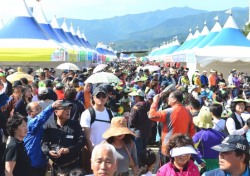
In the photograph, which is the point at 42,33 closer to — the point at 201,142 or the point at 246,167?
the point at 201,142

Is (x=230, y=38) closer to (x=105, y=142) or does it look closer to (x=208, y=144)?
(x=208, y=144)

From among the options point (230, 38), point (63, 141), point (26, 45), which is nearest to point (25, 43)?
point (26, 45)

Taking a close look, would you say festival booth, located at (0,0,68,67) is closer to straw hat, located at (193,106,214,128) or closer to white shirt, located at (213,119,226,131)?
white shirt, located at (213,119,226,131)

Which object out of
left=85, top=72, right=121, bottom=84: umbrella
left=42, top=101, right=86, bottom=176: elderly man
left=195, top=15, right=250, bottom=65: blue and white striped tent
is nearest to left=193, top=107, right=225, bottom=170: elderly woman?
left=42, top=101, right=86, bottom=176: elderly man

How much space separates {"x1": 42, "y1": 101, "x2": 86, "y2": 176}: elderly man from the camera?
446 centimetres

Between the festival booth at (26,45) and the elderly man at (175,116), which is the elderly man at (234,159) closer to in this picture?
the elderly man at (175,116)

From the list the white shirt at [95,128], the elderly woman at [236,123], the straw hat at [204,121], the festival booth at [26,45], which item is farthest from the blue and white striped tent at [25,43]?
the straw hat at [204,121]

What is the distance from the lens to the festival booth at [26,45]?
1750 cm

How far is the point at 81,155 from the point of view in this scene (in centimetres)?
489

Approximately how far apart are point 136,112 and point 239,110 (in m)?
1.61

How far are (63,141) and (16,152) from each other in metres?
0.66

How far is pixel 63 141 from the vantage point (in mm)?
4469

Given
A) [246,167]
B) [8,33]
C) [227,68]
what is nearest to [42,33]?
[8,33]

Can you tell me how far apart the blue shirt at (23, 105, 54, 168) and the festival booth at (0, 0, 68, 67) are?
13184 millimetres
